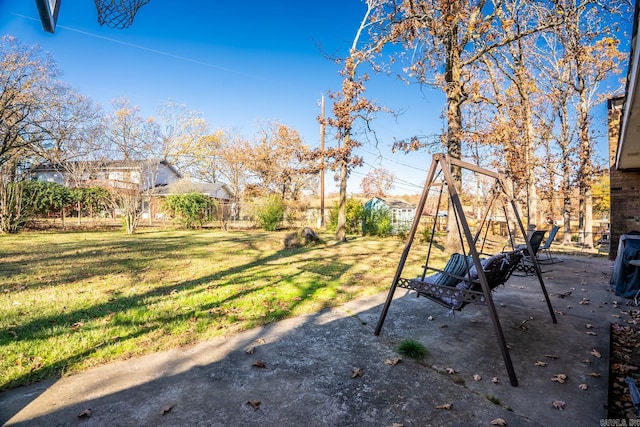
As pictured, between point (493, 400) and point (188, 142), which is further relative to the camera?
point (188, 142)

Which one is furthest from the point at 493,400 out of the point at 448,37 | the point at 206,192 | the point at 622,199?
the point at 206,192

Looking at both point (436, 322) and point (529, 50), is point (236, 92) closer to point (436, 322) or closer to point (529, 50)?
point (529, 50)

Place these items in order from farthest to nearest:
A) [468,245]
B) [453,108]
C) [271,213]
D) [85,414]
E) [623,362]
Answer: [271,213] → [453,108] → [468,245] → [623,362] → [85,414]

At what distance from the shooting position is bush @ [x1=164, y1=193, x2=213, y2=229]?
1841 centimetres

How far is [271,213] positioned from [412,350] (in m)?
14.9

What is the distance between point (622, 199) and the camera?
9148 mm

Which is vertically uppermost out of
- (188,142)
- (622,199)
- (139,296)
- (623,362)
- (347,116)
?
(188,142)

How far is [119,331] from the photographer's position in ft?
10.6

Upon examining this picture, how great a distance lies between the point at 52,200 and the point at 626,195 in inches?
948

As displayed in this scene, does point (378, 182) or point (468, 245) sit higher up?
point (378, 182)

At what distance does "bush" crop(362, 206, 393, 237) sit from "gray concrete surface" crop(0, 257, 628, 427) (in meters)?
11.5

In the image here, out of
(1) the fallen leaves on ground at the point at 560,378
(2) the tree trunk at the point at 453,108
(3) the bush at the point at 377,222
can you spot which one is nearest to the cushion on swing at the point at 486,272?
(1) the fallen leaves on ground at the point at 560,378

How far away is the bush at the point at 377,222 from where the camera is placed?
15.3 m

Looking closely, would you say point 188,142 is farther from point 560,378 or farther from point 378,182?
point 560,378
